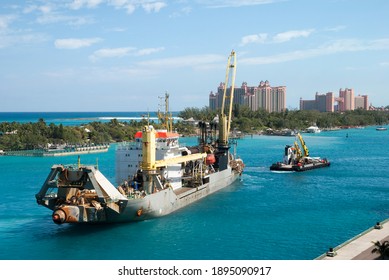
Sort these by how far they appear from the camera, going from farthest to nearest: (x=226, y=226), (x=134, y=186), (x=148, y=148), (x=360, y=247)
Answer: (x=134, y=186), (x=148, y=148), (x=226, y=226), (x=360, y=247)

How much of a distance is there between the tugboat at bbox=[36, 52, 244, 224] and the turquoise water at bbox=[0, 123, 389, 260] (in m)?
0.80

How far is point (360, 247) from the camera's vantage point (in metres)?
21.3

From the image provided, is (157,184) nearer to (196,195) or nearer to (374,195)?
(196,195)

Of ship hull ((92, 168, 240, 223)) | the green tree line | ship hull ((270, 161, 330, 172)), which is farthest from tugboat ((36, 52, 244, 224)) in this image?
the green tree line

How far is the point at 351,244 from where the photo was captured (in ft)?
71.7

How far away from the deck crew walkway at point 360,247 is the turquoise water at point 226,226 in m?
1.79

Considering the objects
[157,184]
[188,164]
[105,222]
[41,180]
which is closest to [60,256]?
[105,222]

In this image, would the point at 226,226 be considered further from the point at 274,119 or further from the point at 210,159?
the point at 274,119

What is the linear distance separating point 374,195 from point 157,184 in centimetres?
1787

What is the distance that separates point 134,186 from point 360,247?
14.2 metres

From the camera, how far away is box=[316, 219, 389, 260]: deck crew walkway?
66.0ft

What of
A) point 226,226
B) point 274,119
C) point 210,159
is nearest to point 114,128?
point 274,119

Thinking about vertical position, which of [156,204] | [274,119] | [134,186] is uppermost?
[274,119]

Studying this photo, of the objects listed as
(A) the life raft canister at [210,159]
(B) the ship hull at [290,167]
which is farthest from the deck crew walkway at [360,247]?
(B) the ship hull at [290,167]
